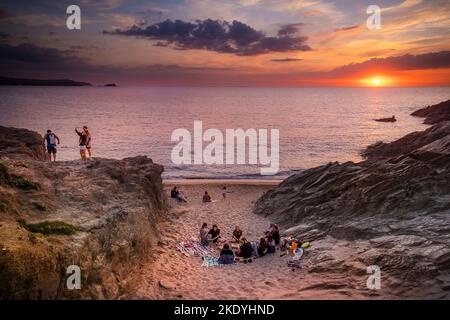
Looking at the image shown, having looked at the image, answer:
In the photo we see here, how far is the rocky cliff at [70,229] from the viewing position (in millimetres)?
9680

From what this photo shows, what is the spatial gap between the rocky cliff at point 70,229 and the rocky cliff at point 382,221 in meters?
7.67

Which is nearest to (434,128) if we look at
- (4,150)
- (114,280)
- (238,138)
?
(114,280)

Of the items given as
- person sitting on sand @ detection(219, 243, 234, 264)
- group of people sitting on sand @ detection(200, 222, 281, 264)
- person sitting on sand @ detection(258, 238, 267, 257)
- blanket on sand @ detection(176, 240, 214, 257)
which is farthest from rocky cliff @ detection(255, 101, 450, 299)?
blanket on sand @ detection(176, 240, 214, 257)

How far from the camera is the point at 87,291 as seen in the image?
11.0 metres

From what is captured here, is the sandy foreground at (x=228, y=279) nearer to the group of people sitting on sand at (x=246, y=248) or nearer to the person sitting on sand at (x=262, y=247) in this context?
the person sitting on sand at (x=262, y=247)

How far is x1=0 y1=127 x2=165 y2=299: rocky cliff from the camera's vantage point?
968 cm

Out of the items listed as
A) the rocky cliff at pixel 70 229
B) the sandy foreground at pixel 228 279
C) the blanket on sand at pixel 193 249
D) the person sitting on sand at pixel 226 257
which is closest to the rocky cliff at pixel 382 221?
the sandy foreground at pixel 228 279

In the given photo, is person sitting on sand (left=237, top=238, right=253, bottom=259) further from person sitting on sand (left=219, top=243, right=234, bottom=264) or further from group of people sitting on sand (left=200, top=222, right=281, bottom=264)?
person sitting on sand (left=219, top=243, right=234, bottom=264)

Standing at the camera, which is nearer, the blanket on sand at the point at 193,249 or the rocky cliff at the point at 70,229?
the rocky cliff at the point at 70,229

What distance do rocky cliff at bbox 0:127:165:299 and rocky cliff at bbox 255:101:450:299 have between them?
25.2ft

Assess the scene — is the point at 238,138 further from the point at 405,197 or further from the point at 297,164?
the point at 405,197

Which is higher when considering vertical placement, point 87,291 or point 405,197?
point 405,197
